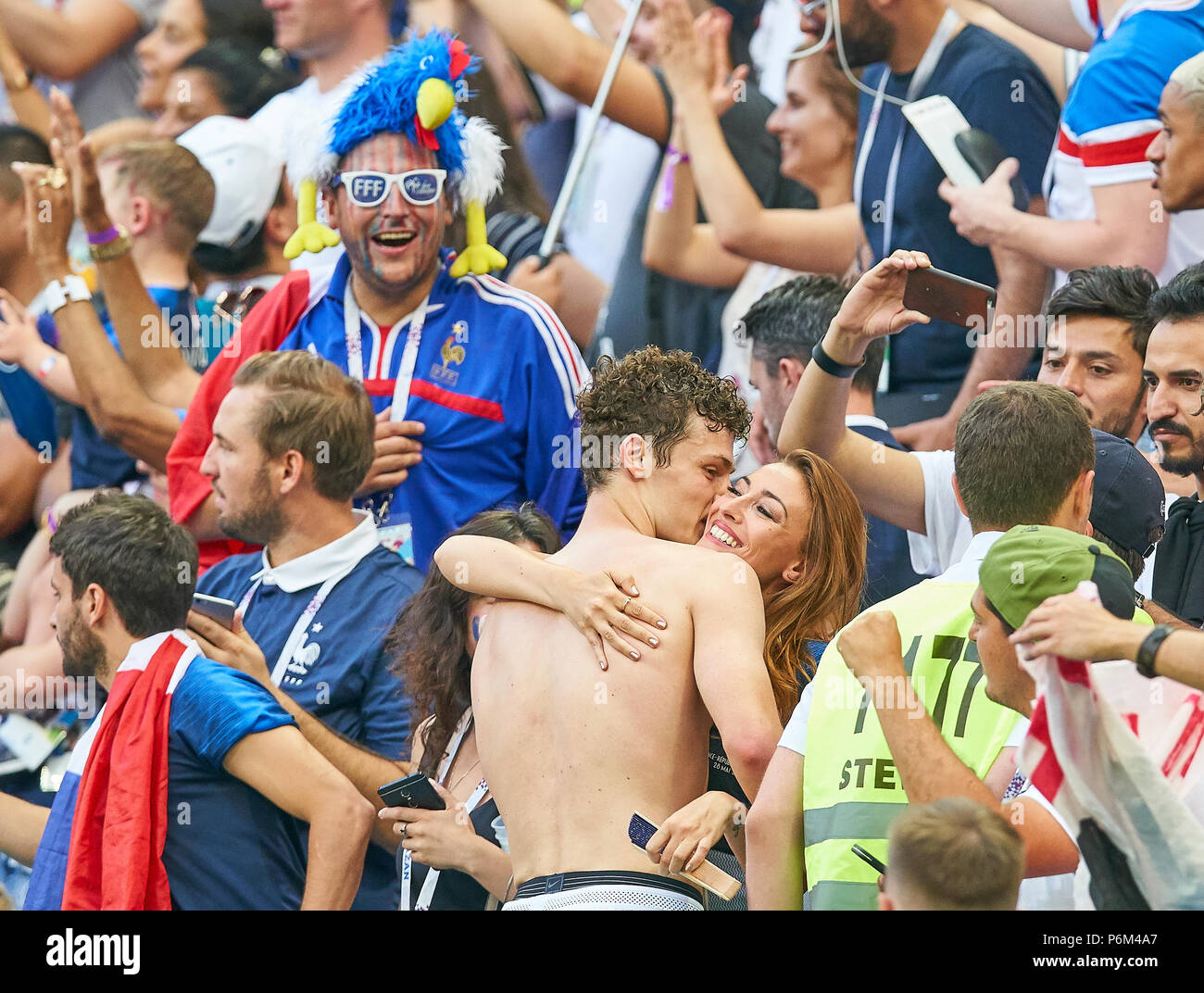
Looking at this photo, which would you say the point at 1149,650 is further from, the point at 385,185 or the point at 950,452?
the point at 385,185

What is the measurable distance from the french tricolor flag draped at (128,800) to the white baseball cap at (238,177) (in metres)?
2.47

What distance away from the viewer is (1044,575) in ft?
7.97

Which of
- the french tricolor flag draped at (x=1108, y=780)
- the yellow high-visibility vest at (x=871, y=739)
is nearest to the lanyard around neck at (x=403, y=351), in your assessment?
the yellow high-visibility vest at (x=871, y=739)

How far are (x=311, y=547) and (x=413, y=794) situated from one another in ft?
3.34

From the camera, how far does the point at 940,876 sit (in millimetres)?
2285

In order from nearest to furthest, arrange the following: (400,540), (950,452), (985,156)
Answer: (950,452)
(400,540)
(985,156)

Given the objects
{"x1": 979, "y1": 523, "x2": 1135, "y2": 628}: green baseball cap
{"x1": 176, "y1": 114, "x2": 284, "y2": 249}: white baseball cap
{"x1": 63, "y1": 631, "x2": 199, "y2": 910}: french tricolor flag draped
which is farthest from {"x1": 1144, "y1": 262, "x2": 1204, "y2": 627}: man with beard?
{"x1": 176, "y1": 114, "x2": 284, "y2": 249}: white baseball cap

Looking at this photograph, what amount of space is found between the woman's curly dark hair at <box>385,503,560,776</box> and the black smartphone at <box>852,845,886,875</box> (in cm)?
112

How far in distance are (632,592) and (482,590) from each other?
353 millimetres

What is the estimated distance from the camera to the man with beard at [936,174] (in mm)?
4531

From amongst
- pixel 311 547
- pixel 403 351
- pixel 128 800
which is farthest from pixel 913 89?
pixel 128 800

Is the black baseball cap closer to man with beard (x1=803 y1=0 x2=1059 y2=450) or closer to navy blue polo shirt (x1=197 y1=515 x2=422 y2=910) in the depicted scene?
man with beard (x1=803 y1=0 x2=1059 y2=450)

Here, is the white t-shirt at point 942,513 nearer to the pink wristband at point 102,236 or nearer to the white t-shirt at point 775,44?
the white t-shirt at point 775,44
